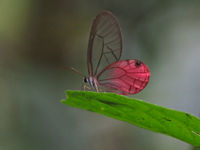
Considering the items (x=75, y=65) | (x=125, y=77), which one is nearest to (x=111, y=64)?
(x=125, y=77)

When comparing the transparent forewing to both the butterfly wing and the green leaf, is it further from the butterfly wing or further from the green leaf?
the green leaf

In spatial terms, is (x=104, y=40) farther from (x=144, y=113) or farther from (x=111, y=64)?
(x=144, y=113)

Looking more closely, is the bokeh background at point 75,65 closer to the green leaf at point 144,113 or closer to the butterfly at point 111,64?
the butterfly at point 111,64

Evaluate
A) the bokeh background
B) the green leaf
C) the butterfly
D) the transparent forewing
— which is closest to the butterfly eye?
the butterfly

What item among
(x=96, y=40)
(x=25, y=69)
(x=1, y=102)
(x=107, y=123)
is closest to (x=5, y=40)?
(x=25, y=69)

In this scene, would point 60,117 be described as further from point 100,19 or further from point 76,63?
point 100,19

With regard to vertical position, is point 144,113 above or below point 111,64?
below

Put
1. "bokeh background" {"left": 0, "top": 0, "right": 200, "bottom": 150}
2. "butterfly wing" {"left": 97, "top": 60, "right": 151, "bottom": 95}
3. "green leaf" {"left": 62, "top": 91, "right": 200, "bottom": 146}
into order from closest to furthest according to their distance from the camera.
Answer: "green leaf" {"left": 62, "top": 91, "right": 200, "bottom": 146} < "butterfly wing" {"left": 97, "top": 60, "right": 151, "bottom": 95} < "bokeh background" {"left": 0, "top": 0, "right": 200, "bottom": 150}

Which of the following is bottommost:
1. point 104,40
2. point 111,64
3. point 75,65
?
point 75,65
